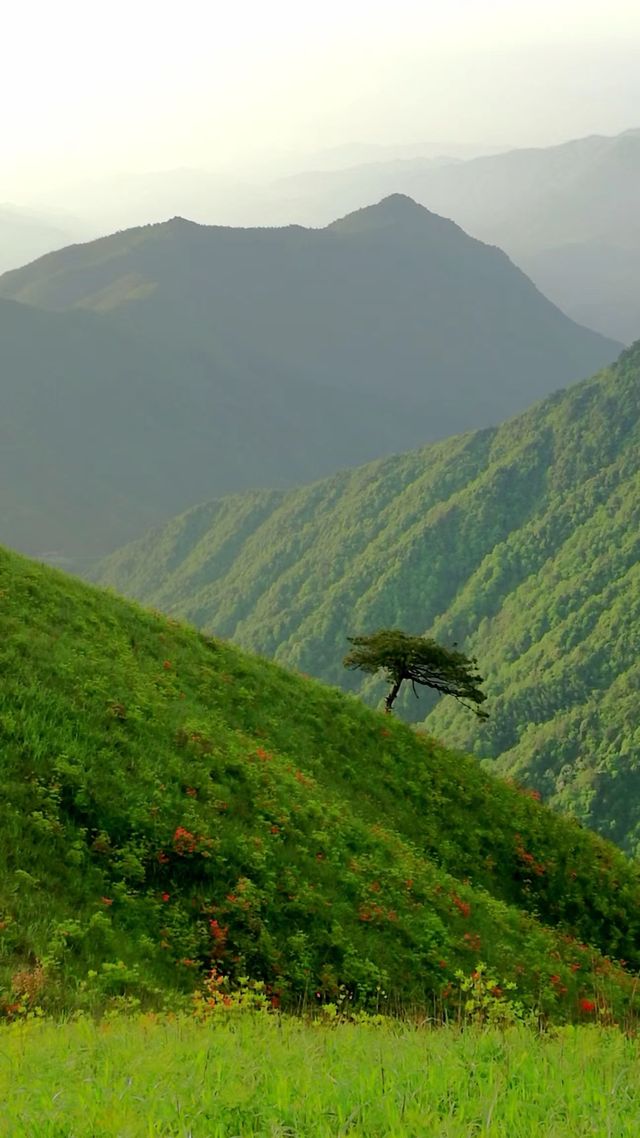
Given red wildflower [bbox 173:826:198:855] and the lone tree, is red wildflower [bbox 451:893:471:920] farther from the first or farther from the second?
A: the lone tree

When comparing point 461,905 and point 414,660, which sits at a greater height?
point 414,660

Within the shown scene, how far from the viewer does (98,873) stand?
52.2 feet

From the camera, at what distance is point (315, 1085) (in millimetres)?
6652

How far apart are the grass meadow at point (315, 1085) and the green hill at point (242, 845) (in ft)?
13.0

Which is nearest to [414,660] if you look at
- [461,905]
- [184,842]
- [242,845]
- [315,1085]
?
[461,905]

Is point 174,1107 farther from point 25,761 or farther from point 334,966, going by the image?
point 25,761

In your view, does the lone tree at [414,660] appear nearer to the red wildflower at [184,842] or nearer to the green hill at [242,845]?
the green hill at [242,845]

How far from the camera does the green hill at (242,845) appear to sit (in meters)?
15.1

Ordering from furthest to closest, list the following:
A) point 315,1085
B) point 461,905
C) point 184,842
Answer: point 461,905
point 184,842
point 315,1085

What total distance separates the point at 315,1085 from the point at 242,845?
39.3ft

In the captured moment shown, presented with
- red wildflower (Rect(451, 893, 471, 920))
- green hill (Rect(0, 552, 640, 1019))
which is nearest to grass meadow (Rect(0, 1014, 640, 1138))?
green hill (Rect(0, 552, 640, 1019))

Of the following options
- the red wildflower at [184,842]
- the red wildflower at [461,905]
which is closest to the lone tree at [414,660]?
the red wildflower at [461,905]

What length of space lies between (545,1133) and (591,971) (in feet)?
61.8

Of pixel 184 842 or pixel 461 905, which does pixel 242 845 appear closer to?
pixel 184 842
